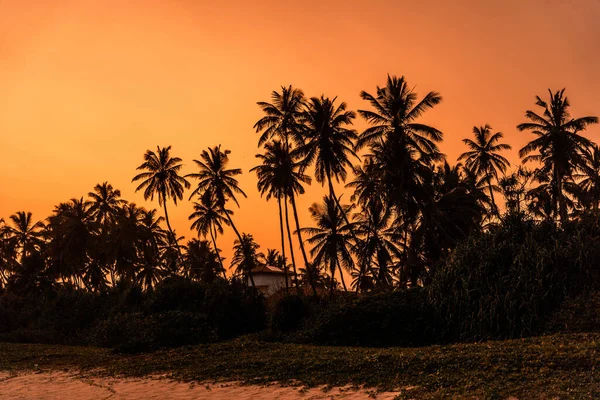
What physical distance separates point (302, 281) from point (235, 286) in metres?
46.5

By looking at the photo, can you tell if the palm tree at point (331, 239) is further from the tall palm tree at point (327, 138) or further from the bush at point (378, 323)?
the bush at point (378, 323)

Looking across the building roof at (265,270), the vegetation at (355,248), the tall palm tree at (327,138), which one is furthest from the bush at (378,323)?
the building roof at (265,270)

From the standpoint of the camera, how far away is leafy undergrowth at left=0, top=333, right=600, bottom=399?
9156 millimetres

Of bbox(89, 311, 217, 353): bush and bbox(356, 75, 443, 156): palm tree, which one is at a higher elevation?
bbox(356, 75, 443, 156): palm tree

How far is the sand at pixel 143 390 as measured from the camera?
10.8 metres

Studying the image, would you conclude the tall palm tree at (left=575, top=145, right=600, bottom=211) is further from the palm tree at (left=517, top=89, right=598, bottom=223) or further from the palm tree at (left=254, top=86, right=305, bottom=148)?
the palm tree at (left=254, top=86, right=305, bottom=148)

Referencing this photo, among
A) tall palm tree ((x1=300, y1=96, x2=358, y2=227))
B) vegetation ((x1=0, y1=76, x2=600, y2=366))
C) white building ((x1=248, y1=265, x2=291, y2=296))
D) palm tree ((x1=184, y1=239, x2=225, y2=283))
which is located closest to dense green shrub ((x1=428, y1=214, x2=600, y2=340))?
vegetation ((x1=0, y1=76, x2=600, y2=366))

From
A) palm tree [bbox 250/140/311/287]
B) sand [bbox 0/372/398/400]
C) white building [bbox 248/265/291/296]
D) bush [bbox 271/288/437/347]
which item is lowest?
sand [bbox 0/372/398/400]

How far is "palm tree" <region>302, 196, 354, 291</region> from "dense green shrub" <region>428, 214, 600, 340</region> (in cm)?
1993

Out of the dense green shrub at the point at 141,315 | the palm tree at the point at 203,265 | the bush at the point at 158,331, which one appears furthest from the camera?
the palm tree at the point at 203,265

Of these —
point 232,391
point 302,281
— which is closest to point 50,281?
point 302,281

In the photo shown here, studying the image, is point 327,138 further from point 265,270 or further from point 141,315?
point 265,270

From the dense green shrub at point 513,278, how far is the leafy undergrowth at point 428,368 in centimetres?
324

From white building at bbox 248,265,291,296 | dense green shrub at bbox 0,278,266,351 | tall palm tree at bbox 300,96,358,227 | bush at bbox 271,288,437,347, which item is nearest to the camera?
bush at bbox 271,288,437,347
